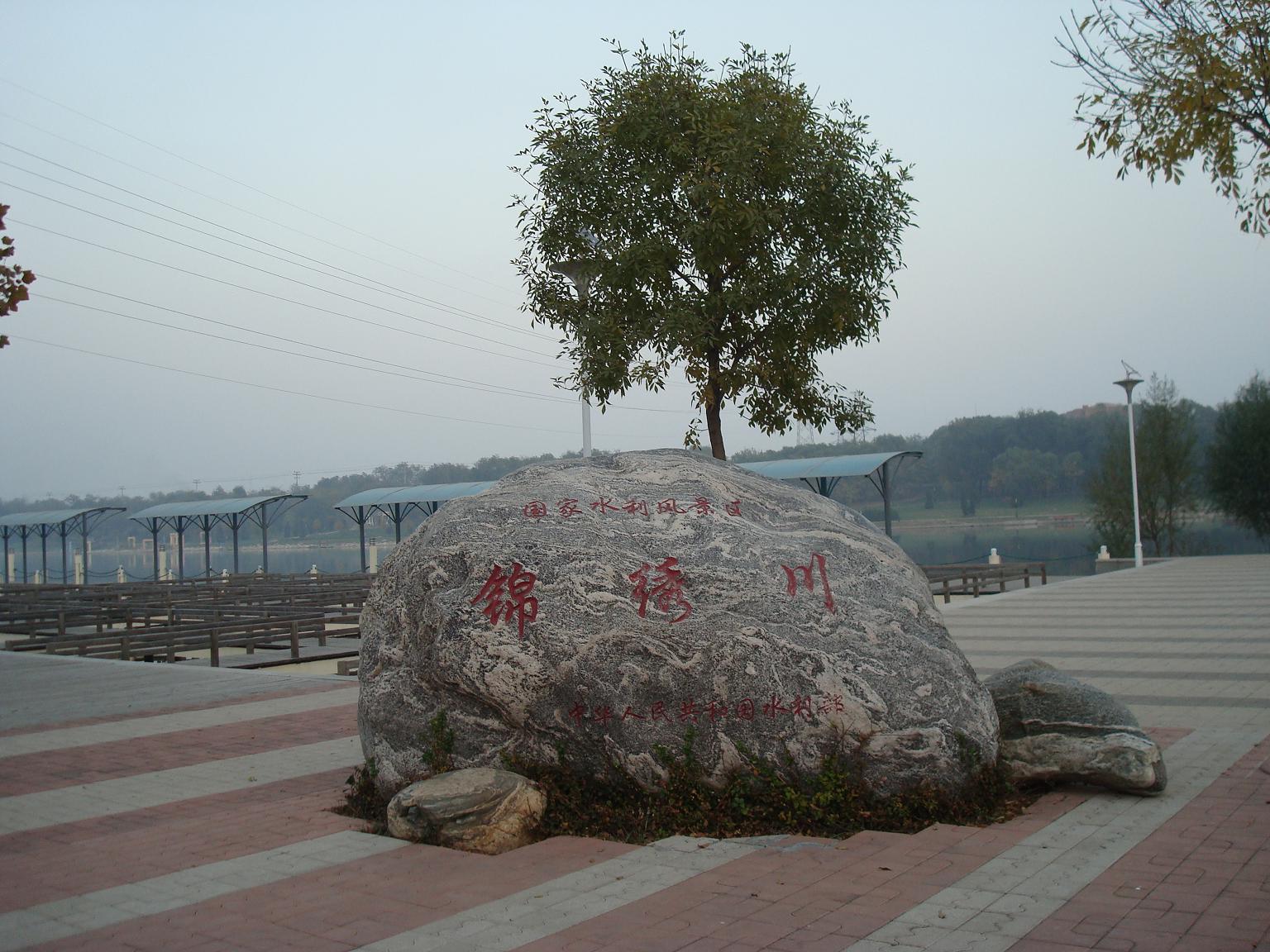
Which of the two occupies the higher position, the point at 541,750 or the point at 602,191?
the point at 602,191

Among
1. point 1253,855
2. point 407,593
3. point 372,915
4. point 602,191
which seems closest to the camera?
point 372,915

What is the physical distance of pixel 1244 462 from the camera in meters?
40.0

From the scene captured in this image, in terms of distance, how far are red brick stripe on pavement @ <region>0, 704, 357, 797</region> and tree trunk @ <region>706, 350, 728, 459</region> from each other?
4903mm

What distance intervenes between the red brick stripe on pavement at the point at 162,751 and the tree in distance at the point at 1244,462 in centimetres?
3840

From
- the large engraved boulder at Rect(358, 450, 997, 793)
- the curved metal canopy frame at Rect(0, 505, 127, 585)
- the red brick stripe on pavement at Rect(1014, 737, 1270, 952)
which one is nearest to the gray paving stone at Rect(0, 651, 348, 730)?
the large engraved boulder at Rect(358, 450, 997, 793)

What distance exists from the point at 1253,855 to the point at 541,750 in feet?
12.5

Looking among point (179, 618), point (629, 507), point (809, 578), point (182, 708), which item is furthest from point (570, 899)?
point (179, 618)

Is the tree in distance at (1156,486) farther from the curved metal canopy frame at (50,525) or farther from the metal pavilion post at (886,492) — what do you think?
the curved metal canopy frame at (50,525)

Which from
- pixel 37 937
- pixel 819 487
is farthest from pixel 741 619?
pixel 819 487

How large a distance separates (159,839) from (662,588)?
10.9 ft

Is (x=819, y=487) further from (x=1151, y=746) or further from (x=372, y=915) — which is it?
(x=372, y=915)

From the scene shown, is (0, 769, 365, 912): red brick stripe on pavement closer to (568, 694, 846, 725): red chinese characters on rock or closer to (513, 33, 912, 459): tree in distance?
(568, 694, 846, 725): red chinese characters on rock

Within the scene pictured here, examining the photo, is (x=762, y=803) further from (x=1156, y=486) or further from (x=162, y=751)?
(x=1156, y=486)

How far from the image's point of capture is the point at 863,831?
5.92 m
